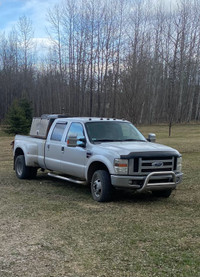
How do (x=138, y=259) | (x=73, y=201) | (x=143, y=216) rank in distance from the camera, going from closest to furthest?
(x=138, y=259) → (x=143, y=216) → (x=73, y=201)

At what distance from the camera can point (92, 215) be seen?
6387 millimetres

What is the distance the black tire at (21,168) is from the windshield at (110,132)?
2.78 meters

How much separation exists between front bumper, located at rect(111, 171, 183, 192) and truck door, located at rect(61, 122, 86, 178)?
3.96 ft

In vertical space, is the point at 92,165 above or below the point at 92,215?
above

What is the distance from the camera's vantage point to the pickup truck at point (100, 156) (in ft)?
22.9

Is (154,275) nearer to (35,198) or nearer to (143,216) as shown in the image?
(143,216)

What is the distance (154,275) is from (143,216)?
2410 mm

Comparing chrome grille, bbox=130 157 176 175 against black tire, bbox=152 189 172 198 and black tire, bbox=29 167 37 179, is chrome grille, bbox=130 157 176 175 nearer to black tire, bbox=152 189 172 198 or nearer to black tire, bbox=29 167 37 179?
black tire, bbox=152 189 172 198

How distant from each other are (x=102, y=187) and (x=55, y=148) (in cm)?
225

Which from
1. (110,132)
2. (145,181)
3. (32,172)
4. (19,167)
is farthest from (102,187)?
(19,167)

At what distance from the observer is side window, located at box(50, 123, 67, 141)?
9102 millimetres

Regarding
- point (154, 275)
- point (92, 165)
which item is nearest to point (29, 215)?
point (92, 165)

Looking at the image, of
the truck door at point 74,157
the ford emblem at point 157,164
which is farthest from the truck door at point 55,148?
the ford emblem at point 157,164

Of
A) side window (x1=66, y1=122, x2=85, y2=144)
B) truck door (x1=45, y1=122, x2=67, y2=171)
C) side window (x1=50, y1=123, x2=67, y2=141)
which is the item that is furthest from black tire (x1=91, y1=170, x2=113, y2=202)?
side window (x1=50, y1=123, x2=67, y2=141)
